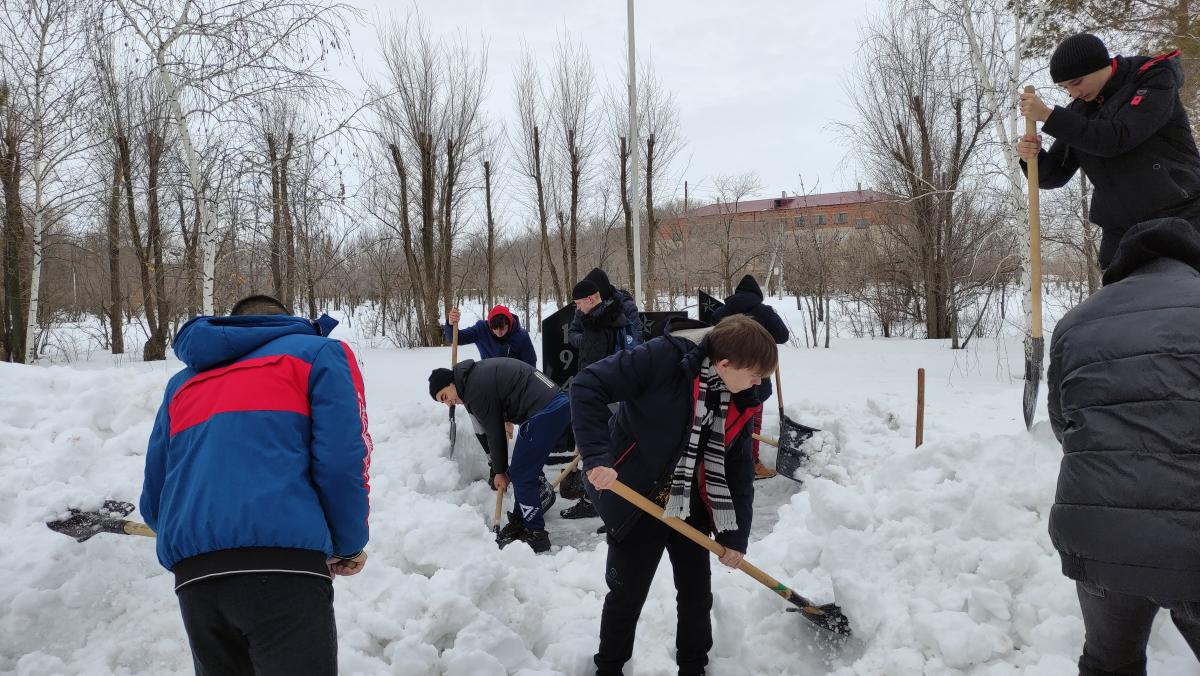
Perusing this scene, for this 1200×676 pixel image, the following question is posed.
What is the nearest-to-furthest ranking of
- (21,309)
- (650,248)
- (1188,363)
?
1. (1188,363)
2. (21,309)
3. (650,248)

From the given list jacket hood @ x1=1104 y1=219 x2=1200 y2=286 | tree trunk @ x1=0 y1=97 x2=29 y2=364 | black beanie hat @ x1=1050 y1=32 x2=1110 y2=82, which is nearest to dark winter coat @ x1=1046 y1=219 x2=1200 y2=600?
jacket hood @ x1=1104 y1=219 x2=1200 y2=286

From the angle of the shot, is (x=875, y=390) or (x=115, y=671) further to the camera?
(x=875, y=390)

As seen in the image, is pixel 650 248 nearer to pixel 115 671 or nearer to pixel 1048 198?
pixel 1048 198

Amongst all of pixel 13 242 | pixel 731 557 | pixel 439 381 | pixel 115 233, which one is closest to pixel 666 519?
pixel 731 557

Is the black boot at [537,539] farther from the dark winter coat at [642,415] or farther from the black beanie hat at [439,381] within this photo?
the dark winter coat at [642,415]

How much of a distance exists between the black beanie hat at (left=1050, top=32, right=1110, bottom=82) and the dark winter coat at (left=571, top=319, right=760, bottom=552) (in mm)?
2120

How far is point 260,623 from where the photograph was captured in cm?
155

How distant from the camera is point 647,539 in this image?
2.44 metres

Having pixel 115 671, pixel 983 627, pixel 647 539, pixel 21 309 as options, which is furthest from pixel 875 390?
pixel 21 309

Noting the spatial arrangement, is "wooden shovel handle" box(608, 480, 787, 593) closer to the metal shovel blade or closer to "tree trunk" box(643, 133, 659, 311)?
the metal shovel blade

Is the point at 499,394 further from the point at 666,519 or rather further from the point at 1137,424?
the point at 1137,424

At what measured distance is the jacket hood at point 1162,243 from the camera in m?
1.61

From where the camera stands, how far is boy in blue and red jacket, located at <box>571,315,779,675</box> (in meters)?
2.22

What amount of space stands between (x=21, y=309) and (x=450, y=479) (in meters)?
12.5
